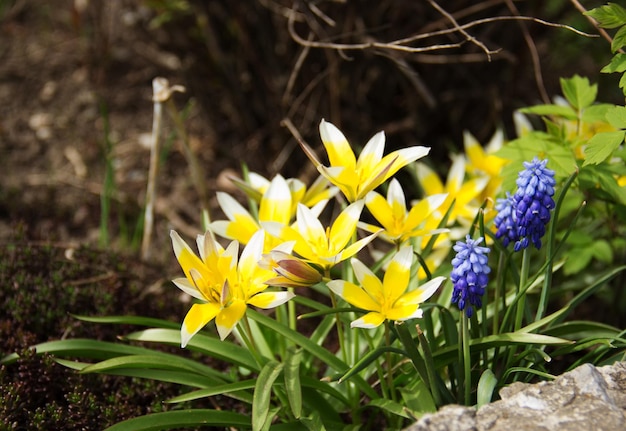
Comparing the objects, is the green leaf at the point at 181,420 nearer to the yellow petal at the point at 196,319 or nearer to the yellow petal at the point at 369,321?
the yellow petal at the point at 196,319

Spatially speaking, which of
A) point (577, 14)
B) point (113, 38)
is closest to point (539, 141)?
point (577, 14)

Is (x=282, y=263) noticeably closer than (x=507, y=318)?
Yes

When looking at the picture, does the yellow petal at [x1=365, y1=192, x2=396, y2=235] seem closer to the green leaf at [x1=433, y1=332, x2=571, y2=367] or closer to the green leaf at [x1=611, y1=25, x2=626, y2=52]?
the green leaf at [x1=433, y1=332, x2=571, y2=367]

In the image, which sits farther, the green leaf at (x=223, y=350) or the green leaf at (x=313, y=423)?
the green leaf at (x=223, y=350)

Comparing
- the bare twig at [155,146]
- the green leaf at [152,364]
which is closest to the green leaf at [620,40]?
the green leaf at [152,364]

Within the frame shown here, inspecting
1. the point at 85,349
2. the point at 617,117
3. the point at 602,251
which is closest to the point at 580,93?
the point at 617,117

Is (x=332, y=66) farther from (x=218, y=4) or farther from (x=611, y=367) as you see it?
(x=611, y=367)
